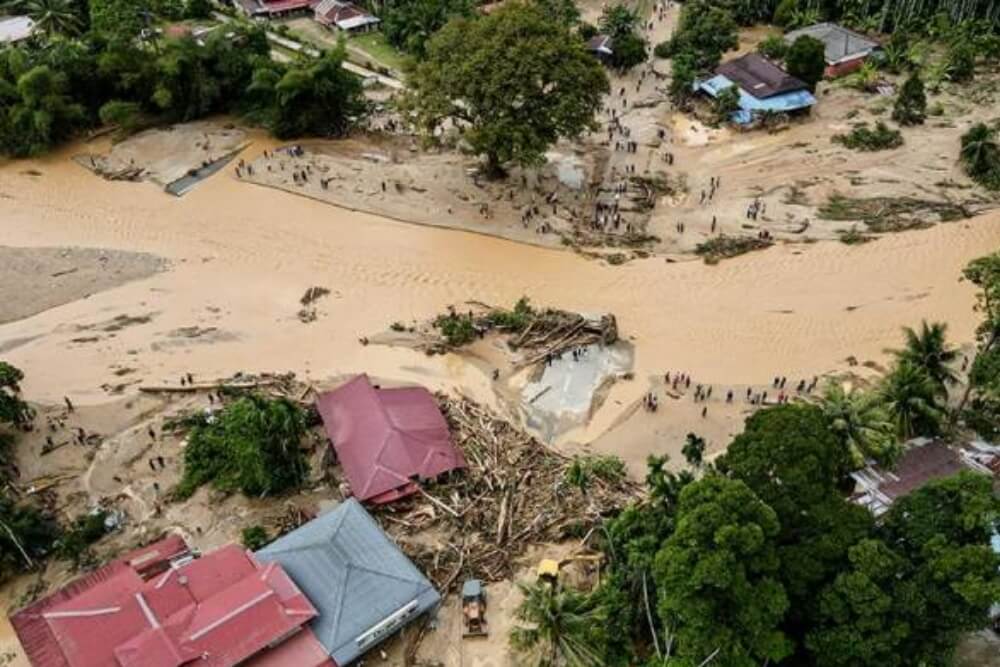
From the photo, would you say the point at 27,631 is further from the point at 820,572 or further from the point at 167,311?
the point at 820,572

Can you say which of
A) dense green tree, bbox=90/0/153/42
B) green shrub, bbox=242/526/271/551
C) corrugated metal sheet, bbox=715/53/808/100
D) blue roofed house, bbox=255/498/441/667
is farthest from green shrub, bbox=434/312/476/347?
dense green tree, bbox=90/0/153/42

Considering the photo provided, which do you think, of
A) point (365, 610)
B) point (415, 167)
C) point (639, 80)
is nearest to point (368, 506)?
point (365, 610)

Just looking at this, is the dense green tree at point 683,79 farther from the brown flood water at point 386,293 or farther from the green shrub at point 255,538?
the green shrub at point 255,538

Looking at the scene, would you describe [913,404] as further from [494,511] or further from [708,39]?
[708,39]

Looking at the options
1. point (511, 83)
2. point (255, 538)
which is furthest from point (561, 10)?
point (255, 538)

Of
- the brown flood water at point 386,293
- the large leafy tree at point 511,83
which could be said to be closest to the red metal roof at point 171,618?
the brown flood water at point 386,293

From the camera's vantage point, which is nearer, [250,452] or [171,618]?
[171,618]

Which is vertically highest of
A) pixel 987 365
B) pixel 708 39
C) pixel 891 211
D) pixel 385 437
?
pixel 708 39
